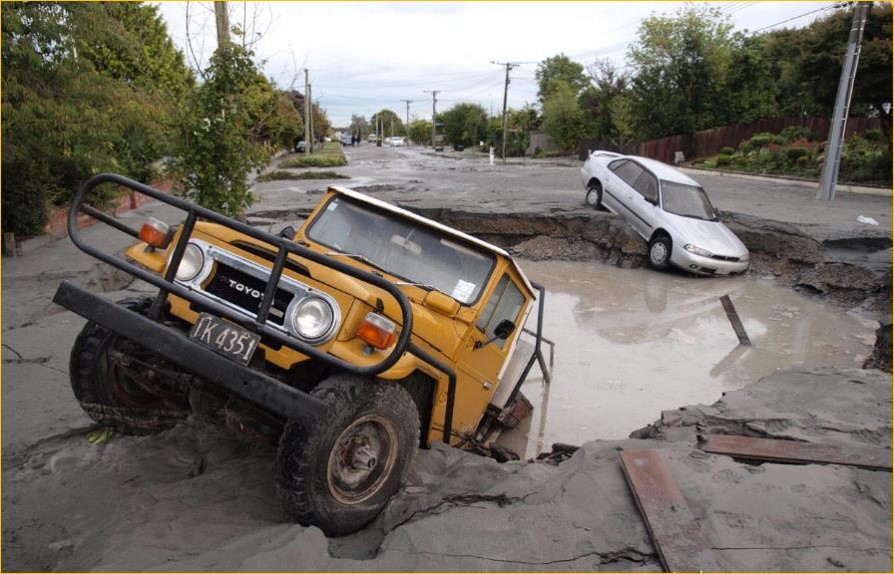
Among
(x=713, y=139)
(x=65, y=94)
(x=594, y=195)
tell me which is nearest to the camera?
(x=65, y=94)

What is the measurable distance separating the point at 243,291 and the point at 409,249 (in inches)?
49.9

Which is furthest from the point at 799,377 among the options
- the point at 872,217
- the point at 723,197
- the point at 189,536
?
the point at 723,197

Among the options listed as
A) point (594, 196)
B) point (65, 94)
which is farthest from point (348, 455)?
point (594, 196)

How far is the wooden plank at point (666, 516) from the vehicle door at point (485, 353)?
1051 millimetres

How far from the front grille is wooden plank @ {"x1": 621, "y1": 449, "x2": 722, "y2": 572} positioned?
6.23ft

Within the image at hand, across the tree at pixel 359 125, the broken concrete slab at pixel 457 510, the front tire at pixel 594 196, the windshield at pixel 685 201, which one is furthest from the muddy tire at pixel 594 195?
the tree at pixel 359 125

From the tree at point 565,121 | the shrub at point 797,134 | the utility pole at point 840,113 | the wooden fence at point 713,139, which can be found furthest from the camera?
the tree at point 565,121

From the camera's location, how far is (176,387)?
3.52 metres

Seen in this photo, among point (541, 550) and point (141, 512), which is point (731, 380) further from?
point (141, 512)

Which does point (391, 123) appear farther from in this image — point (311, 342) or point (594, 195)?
point (311, 342)

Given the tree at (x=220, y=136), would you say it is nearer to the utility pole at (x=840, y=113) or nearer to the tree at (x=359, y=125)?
the utility pole at (x=840, y=113)

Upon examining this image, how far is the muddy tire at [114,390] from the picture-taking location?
3635 mm

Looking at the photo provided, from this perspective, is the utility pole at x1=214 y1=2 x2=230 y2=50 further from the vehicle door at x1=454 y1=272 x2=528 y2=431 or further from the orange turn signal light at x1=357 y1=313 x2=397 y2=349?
the orange turn signal light at x1=357 y1=313 x2=397 y2=349

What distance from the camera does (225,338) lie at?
293 cm
